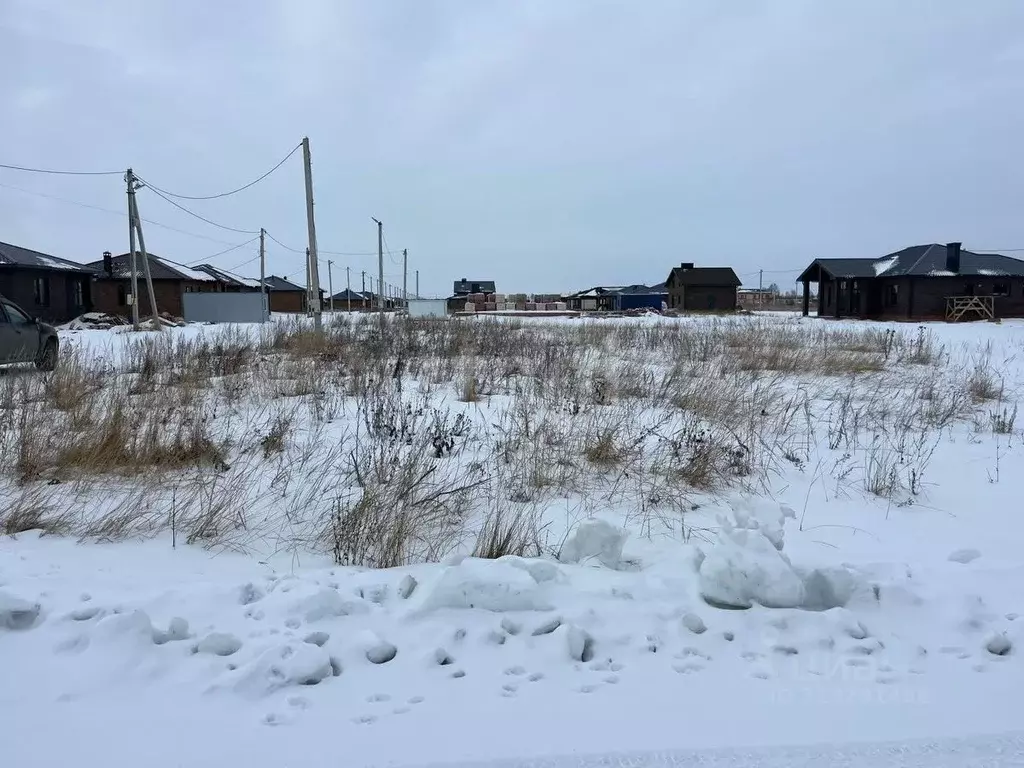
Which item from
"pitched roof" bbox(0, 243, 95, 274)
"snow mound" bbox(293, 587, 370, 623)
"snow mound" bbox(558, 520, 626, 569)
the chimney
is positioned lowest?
"snow mound" bbox(293, 587, 370, 623)

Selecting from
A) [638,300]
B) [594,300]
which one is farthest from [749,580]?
[594,300]

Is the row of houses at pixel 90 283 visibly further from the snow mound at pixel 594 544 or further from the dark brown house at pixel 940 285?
the dark brown house at pixel 940 285

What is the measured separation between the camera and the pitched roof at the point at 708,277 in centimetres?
6209

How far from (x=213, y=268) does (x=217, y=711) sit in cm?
5873

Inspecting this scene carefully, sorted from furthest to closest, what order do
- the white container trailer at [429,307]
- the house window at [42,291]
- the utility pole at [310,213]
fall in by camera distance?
the white container trailer at [429,307]
the house window at [42,291]
the utility pole at [310,213]

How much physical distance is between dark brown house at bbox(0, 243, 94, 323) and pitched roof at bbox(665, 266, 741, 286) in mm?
48318

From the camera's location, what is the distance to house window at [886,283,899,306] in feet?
128

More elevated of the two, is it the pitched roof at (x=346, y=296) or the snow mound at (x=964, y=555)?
the pitched roof at (x=346, y=296)

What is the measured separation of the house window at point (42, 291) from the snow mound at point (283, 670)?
117 feet

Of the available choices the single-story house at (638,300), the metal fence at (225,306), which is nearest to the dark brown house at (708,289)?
the single-story house at (638,300)

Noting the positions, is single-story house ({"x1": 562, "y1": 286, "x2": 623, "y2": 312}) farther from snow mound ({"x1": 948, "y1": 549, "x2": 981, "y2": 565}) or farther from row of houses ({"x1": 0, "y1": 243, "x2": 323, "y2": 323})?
snow mound ({"x1": 948, "y1": 549, "x2": 981, "y2": 565})

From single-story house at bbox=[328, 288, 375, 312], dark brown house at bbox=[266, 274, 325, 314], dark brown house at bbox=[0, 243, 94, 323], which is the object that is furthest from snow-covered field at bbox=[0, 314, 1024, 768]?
single-story house at bbox=[328, 288, 375, 312]

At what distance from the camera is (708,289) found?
205 ft

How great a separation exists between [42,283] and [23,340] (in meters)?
24.5
